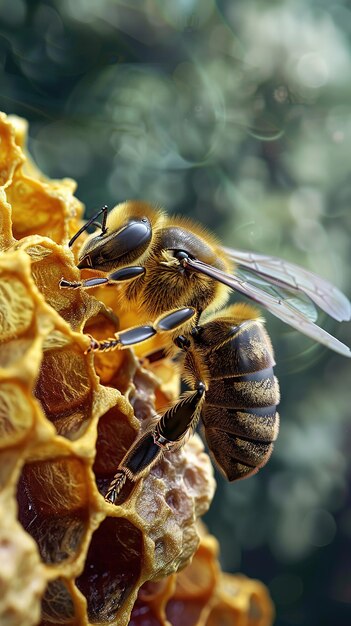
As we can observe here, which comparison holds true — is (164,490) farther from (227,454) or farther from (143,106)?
(143,106)

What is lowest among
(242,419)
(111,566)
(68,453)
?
(111,566)

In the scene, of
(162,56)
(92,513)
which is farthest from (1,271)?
(162,56)

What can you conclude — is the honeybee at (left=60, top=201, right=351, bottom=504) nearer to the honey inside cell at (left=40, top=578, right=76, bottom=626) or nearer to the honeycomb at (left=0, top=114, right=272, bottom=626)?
the honeycomb at (left=0, top=114, right=272, bottom=626)

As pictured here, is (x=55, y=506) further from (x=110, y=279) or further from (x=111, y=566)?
(x=110, y=279)

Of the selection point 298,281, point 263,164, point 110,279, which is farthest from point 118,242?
point 263,164

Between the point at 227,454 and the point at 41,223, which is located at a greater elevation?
the point at 41,223

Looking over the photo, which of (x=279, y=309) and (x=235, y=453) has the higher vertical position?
(x=279, y=309)

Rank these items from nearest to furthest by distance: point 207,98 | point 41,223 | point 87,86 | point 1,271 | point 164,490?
point 1,271, point 164,490, point 41,223, point 87,86, point 207,98
